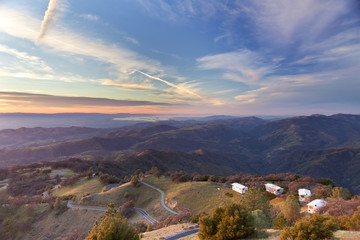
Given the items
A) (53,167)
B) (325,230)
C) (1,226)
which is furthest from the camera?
(53,167)

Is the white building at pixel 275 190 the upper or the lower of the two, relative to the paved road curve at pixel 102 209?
upper

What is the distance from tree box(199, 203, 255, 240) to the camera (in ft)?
50.7

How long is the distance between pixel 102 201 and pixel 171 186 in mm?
25704

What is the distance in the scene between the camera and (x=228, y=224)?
1580 cm

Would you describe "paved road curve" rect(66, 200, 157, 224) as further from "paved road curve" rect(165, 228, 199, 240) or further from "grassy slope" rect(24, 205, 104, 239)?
"paved road curve" rect(165, 228, 199, 240)

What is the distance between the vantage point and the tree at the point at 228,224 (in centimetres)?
1545

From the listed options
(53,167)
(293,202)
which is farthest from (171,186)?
(53,167)

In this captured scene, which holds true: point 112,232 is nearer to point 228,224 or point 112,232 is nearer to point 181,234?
point 228,224

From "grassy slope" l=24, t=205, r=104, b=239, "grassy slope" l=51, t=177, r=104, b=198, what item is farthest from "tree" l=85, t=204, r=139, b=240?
"grassy slope" l=51, t=177, r=104, b=198

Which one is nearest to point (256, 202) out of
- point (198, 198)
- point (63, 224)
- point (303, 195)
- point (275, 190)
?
point (198, 198)

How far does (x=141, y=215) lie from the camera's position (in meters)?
49.5

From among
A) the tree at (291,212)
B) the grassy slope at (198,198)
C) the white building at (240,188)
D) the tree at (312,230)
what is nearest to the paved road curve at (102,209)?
the grassy slope at (198,198)

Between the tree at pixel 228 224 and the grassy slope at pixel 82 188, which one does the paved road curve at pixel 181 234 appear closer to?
the tree at pixel 228 224

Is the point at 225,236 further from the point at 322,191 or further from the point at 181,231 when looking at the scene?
the point at 322,191
